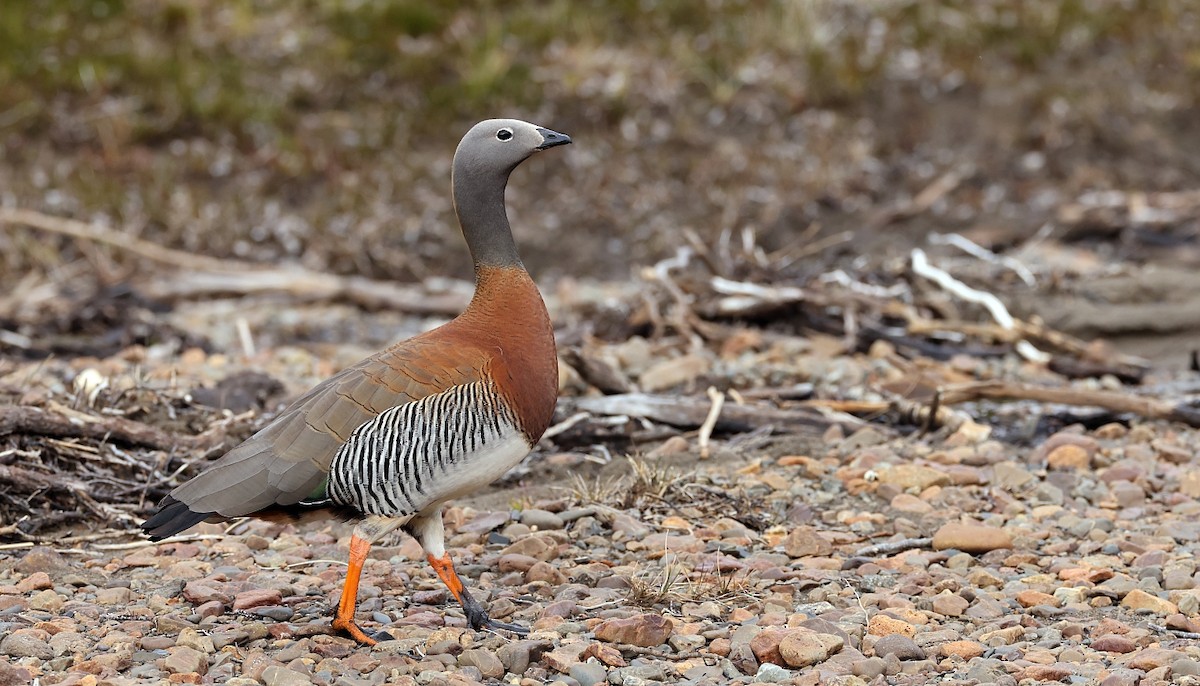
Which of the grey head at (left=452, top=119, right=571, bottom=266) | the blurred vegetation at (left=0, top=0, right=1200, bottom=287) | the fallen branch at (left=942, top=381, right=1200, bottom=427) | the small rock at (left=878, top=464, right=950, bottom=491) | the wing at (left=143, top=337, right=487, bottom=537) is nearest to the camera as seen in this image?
the wing at (left=143, top=337, right=487, bottom=537)

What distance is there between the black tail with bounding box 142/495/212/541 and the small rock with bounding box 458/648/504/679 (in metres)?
0.89

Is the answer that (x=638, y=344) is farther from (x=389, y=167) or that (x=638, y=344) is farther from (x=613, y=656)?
(x=389, y=167)

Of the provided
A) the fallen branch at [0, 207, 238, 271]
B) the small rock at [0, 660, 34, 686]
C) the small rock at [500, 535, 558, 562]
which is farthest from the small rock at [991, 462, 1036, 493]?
the fallen branch at [0, 207, 238, 271]

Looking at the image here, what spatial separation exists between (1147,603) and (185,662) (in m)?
3.02

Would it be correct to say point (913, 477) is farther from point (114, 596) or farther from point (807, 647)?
point (114, 596)

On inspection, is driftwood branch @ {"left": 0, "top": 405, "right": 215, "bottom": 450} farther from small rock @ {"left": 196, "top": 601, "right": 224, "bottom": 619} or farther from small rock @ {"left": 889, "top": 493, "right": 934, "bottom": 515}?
small rock @ {"left": 889, "top": 493, "right": 934, "bottom": 515}

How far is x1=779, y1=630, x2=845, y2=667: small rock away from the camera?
3.91 metres

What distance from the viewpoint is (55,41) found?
12.8 meters

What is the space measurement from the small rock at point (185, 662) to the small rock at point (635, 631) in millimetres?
1185

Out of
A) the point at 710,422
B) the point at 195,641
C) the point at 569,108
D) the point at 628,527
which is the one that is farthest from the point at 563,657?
the point at 569,108

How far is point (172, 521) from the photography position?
13.1ft

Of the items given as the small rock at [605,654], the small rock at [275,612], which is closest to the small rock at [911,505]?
the small rock at [605,654]

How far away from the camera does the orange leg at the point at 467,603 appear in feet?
13.9

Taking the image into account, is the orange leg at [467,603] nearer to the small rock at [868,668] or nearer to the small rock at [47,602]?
Answer: the small rock at [868,668]
